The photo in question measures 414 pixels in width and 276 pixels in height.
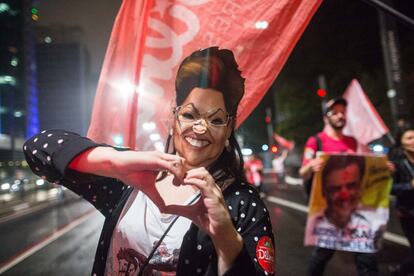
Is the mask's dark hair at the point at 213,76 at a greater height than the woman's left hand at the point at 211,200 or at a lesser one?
greater

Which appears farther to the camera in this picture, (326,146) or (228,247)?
(326,146)

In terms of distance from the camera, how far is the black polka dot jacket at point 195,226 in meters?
1.24

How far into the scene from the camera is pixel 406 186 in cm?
407

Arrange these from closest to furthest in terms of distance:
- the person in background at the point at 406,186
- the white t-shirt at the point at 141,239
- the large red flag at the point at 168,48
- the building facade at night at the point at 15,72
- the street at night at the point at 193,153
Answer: the street at night at the point at 193,153, the white t-shirt at the point at 141,239, the large red flag at the point at 168,48, the person in background at the point at 406,186, the building facade at night at the point at 15,72

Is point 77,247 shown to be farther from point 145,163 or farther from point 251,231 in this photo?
point 145,163

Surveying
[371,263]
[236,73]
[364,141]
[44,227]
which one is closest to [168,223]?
[236,73]

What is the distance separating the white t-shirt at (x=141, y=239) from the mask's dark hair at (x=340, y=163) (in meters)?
2.65

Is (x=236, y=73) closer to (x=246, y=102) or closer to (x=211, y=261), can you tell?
(x=246, y=102)

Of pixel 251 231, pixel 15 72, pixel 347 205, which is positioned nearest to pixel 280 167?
pixel 347 205

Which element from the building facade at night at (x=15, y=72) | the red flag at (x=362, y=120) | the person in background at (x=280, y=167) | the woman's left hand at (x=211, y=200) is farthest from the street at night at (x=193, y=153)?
the building facade at night at (x=15, y=72)

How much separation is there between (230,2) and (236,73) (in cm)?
46

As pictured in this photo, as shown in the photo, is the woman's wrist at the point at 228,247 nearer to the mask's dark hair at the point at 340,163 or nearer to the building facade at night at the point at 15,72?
the mask's dark hair at the point at 340,163

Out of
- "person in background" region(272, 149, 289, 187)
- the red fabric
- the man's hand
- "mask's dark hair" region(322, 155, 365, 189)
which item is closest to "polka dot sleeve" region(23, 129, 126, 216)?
the man's hand

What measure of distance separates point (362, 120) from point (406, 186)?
157cm
